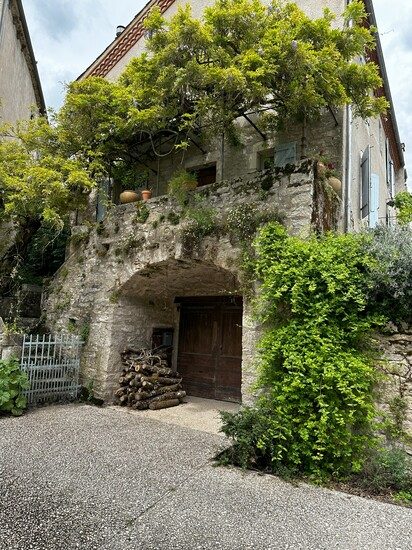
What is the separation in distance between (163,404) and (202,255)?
305 cm

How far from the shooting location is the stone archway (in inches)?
277

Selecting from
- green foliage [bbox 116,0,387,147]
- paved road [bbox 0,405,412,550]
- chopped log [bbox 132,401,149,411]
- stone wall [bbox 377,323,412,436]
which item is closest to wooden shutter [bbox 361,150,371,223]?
green foliage [bbox 116,0,387,147]

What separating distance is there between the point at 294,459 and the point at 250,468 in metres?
0.51

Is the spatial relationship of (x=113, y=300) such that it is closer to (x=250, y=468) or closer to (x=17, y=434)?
(x=17, y=434)

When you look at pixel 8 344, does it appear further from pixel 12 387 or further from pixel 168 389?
pixel 168 389

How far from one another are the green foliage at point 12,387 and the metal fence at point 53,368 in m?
0.26

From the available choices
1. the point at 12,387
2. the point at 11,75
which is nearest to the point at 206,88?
the point at 12,387

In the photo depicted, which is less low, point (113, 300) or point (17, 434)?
point (113, 300)

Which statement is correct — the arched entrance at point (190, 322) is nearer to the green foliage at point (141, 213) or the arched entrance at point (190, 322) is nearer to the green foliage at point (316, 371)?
the green foliage at point (141, 213)

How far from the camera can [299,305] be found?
173 inches

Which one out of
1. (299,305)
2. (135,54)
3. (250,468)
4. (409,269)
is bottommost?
(250,468)

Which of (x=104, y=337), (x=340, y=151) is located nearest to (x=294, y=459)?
(x=104, y=337)

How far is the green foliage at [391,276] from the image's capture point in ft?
13.0

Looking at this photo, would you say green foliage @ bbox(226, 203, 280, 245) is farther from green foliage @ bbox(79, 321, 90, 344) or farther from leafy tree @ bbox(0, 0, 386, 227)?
green foliage @ bbox(79, 321, 90, 344)
